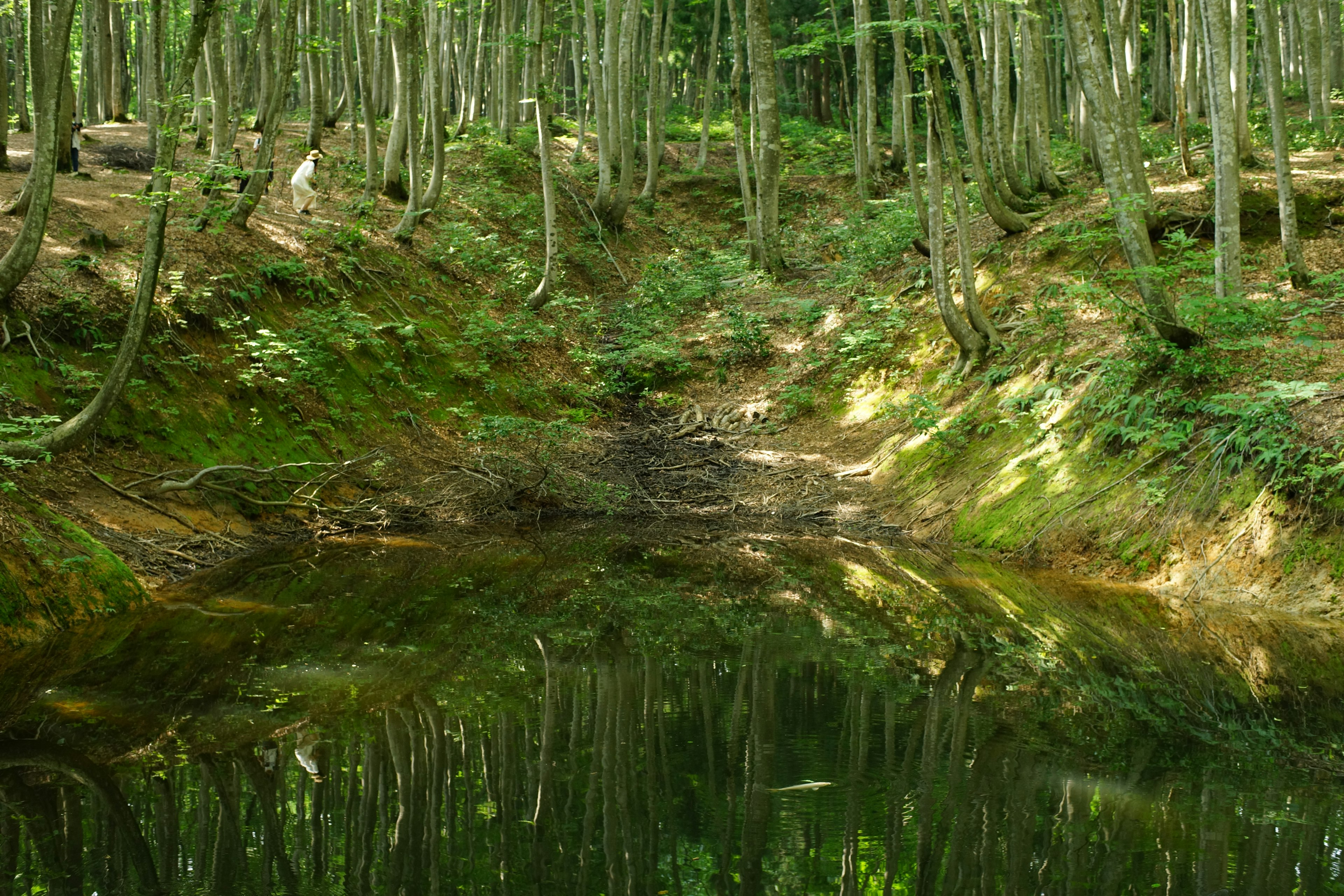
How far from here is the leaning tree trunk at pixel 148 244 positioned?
25.5 feet

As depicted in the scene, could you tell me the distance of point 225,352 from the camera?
11.7 m

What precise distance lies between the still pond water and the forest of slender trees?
331cm

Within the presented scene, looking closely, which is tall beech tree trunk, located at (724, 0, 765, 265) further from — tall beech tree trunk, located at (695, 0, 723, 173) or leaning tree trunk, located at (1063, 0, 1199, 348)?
leaning tree trunk, located at (1063, 0, 1199, 348)

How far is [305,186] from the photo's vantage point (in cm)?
1570

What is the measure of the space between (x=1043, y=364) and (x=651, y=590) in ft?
20.8

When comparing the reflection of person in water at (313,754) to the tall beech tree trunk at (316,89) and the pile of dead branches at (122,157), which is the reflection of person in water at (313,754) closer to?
the tall beech tree trunk at (316,89)

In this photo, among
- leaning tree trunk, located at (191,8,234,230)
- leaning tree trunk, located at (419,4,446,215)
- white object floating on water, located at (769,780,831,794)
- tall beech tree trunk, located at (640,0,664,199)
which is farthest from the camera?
tall beech tree trunk, located at (640,0,664,199)

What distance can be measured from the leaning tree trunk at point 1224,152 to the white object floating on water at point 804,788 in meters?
8.12

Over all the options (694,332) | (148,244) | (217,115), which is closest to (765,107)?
(694,332)

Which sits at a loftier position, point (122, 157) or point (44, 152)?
point (122, 157)

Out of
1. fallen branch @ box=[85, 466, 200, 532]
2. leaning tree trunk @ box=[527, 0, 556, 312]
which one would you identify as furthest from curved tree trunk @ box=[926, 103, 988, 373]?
fallen branch @ box=[85, 466, 200, 532]

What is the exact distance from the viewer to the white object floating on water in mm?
4188

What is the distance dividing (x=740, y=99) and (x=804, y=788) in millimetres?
20630

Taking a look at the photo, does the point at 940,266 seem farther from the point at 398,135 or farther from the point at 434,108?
the point at 398,135
